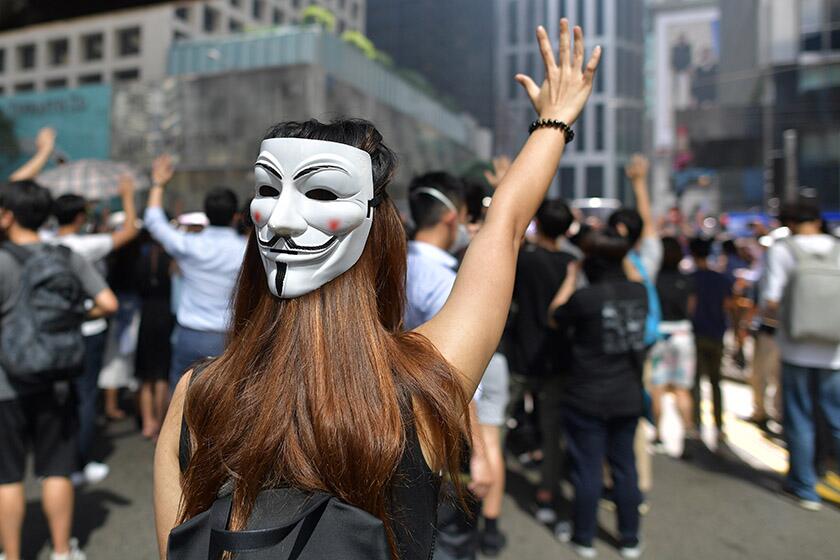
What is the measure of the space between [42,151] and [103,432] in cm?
256

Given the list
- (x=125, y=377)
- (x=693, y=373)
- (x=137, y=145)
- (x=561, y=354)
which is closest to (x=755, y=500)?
(x=693, y=373)

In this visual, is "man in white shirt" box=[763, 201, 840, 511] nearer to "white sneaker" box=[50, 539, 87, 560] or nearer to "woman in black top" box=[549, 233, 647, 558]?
"woman in black top" box=[549, 233, 647, 558]

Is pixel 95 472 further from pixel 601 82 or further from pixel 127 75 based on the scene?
pixel 127 75

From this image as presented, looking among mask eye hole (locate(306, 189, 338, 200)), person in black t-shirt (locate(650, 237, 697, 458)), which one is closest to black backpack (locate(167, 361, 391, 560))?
mask eye hole (locate(306, 189, 338, 200))

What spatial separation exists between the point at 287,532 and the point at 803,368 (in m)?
4.26

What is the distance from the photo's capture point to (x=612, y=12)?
28.9 metres

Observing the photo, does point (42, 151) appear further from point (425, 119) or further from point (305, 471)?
point (425, 119)

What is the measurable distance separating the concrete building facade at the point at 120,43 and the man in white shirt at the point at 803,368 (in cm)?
3795

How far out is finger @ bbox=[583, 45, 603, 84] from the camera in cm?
147

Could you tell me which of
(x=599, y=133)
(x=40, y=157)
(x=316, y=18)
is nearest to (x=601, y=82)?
(x=316, y=18)

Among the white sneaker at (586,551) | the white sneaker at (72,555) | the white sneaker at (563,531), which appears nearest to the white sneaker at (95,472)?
the white sneaker at (72,555)

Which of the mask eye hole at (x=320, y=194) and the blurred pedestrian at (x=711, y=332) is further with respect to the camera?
the blurred pedestrian at (x=711, y=332)

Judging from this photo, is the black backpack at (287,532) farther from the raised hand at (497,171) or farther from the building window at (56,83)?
the building window at (56,83)

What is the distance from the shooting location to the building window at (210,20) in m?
40.7
